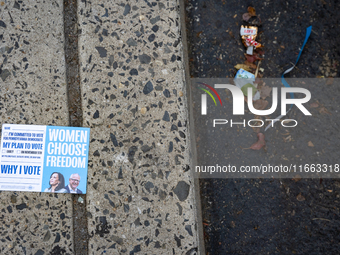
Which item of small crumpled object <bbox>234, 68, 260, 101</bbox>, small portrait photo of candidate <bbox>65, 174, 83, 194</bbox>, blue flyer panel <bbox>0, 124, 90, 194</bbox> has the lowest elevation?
small portrait photo of candidate <bbox>65, 174, 83, 194</bbox>

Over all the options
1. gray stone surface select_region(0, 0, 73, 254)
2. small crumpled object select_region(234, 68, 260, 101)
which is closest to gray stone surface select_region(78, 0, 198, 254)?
gray stone surface select_region(0, 0, 73, 254)

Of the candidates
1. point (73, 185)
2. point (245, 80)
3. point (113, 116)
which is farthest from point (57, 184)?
point (245, 80)

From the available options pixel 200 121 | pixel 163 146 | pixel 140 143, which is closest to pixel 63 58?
pixel 140 143

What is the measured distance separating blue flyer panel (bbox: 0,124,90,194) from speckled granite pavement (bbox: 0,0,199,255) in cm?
6

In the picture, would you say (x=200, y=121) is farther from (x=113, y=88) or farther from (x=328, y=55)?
(x=328, y=55)

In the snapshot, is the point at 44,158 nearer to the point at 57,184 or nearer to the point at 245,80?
the point at 57,184

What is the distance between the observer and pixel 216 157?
5.51 feet

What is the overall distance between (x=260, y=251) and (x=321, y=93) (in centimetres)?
127

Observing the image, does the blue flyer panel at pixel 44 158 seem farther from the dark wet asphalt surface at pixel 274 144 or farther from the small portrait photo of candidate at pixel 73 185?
the dark wet asphalt surface at pixel 274 144

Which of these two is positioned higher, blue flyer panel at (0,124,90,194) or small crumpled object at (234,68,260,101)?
small crumpled object at (234,68,260,101)

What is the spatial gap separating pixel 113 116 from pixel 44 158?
536 millimetres

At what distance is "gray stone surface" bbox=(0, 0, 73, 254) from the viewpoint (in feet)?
4.85

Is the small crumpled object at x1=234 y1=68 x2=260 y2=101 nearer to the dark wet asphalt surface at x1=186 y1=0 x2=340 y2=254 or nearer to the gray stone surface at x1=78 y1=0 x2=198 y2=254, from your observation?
the dark wet asphalt surface at x1=186 y1=0 x2=340 y2=254

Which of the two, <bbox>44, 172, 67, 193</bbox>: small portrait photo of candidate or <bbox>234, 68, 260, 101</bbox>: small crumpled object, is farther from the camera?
<bbox>234, 68, 260, 101</bbox>: small crumpled object
